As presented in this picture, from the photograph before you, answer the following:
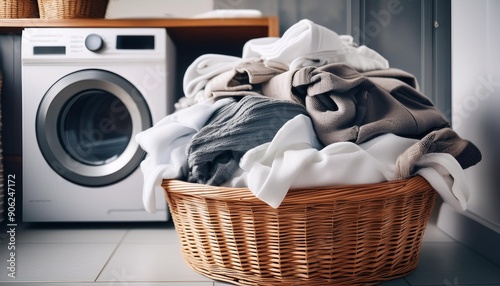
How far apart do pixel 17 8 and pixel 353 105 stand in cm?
126

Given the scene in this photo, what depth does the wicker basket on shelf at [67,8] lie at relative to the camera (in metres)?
1.48

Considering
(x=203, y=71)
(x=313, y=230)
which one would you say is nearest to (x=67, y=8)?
(x=203, y=71)

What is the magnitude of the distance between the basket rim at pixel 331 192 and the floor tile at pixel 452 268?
0.21 metres

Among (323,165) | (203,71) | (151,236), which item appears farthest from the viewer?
(151,236)

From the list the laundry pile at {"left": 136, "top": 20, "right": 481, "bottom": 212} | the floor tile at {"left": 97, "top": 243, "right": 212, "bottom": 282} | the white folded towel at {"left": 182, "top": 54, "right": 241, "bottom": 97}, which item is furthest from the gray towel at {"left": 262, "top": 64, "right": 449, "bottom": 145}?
the floor tile at {"left": 97, "top": 243, "right": 212, "bottom": 282}

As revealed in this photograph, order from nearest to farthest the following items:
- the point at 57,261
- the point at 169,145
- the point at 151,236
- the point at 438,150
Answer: the point at 438,150
the point at 169,145
the point at 57,261
the point at 151,236

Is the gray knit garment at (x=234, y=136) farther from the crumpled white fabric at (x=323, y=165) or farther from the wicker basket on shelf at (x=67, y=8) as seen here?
the wicker basket on shelf at (x=67, y=8)

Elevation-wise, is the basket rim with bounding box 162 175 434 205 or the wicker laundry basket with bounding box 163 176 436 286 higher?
the basket rim with bounding box 162 175 434 205

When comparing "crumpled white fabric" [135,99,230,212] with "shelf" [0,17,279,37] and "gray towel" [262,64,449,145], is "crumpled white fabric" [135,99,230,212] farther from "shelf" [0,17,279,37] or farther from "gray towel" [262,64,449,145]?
"shelf" [0,17,279,37]

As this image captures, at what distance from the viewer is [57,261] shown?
3.65ft

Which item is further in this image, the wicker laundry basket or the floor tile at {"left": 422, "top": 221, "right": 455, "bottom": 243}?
the floor tile at {"left": 422, "top": 221, "right": 455, "bottom": 243}

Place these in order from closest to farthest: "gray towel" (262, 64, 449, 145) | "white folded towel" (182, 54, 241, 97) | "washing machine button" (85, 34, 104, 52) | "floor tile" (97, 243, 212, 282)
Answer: "gray towel" (262, 64, 449, 145) < "floor tile" (97, 243, 212, 282) < "white folded towel" (182, 54, 241, 97) < "washing machine button" (85, 34, 104, 52)

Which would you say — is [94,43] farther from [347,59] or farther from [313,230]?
[313,230]

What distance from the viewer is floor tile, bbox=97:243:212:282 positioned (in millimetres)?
976
